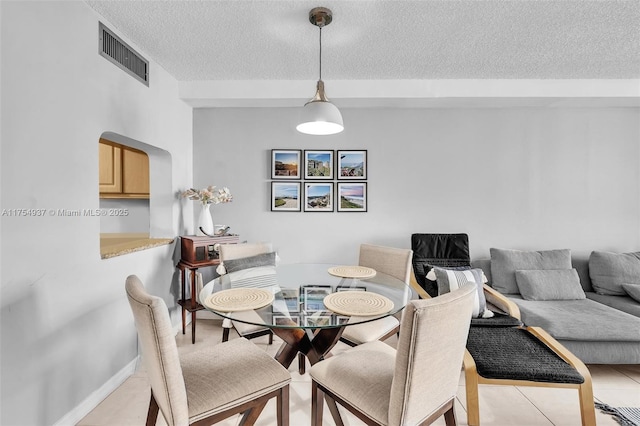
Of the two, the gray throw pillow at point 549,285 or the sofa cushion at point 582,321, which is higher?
the gray throw pillow at point 549,285

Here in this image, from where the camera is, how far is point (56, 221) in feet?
5.49

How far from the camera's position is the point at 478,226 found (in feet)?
11.3

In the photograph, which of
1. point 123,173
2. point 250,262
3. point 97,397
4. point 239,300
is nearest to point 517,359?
point 239,300

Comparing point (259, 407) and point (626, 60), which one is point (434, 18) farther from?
point (259, 407)

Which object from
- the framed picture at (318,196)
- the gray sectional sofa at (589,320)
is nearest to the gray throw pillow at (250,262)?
the framed picture at (318,196)

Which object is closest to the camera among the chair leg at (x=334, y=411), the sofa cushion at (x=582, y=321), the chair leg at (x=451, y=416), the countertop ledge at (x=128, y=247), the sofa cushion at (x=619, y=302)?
the chair leg at (x=451, y=416)

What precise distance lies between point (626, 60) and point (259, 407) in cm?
379

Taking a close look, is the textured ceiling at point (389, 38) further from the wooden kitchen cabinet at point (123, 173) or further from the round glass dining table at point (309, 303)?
the round glass dining table at point (309, 303)

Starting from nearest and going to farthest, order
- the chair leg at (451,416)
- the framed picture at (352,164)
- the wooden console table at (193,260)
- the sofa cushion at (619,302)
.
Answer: the chair leg at (451,416)
the sofa cushion at (619,302)
the wooden console table at (193,260)
the framed picture at (352,164)

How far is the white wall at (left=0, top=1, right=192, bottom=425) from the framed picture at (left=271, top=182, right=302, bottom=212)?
5.02 ft

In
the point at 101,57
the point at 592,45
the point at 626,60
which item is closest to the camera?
the point at 101,57

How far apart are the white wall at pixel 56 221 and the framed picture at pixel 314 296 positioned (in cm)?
135

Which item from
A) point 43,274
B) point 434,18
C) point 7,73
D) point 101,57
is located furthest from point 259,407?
point 434,18

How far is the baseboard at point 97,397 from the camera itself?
175cm
